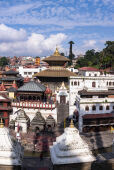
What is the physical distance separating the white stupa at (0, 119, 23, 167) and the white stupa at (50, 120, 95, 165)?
1.90m

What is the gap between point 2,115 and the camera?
112 feet

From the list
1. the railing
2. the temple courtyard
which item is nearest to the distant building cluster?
the railing

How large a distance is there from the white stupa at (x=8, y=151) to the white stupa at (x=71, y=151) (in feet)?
6.24

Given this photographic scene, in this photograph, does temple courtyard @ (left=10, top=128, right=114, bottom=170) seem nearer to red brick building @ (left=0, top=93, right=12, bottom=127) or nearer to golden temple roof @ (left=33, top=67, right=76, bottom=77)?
red brick building @ (left=0, top=93, right=12, bottom=127)

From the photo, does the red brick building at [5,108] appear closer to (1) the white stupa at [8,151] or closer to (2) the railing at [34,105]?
(2) the railing at [34,105]

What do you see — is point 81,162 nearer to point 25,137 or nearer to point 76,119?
point 25,137

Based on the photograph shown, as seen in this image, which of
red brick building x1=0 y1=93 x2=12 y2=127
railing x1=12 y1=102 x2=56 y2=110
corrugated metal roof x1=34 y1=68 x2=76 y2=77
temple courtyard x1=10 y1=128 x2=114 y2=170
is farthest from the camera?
corrugated metal roof x1=34 y1=68 x2=76 y2=77

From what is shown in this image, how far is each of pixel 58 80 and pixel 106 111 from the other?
18.3 metres

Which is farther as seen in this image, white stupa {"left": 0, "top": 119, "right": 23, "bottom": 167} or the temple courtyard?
the temple courtyard

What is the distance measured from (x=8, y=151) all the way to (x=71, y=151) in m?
3.22

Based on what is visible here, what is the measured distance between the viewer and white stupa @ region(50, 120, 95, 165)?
11.1 m

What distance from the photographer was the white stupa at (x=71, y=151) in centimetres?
1108

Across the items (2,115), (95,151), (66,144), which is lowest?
(95,151)

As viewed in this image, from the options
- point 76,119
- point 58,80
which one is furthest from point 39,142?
point 58,80
